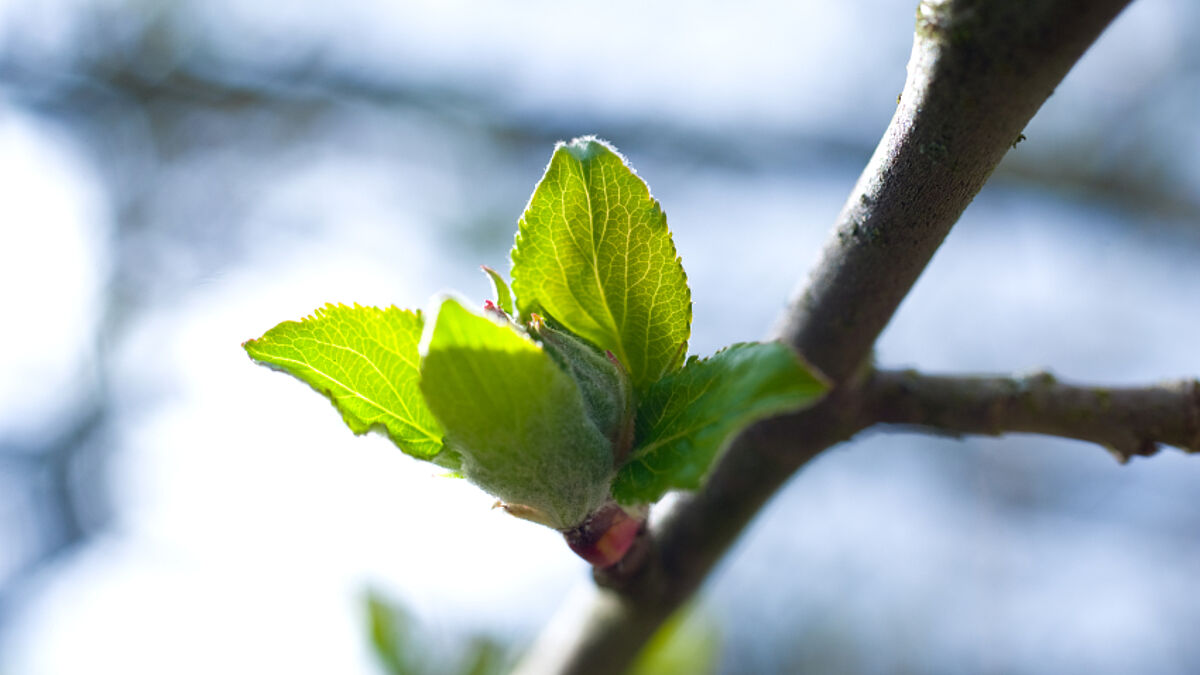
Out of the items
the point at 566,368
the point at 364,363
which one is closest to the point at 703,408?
the point at 566,368

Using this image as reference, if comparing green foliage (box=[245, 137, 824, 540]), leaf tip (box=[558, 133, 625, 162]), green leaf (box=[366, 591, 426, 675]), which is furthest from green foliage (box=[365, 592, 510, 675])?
leaf tip (box=[558, 133, 625, 162])

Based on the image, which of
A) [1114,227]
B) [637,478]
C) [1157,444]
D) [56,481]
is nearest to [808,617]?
[1114,227]

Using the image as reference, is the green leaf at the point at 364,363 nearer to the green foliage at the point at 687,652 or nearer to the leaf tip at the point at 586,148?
the leaf tip at the point at 586,148

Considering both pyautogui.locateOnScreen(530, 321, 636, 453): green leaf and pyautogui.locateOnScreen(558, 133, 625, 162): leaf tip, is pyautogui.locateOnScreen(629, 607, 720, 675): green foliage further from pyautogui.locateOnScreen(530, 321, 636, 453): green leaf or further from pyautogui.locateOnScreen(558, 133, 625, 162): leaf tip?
pyautogui.locateOnScreen(558, 133, 625, 162): leaf tip

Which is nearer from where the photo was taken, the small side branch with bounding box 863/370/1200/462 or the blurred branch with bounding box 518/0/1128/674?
the blurred branch with bounding box 518/0/1128/674

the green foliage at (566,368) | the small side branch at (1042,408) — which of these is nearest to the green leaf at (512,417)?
the green foliage at (566,368)

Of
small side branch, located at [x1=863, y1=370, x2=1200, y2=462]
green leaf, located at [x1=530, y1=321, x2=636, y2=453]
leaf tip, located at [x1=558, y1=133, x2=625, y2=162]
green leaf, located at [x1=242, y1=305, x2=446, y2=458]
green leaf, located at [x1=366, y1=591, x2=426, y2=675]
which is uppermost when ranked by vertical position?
small side branch, located at [x1=863, y1=370, x2=1200, y2=462]

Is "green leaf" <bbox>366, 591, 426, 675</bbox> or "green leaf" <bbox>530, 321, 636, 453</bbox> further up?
"green leaf" <bbox>530, 321, 636, 453</bbox>

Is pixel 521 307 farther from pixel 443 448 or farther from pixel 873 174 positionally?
pixel 873 174
